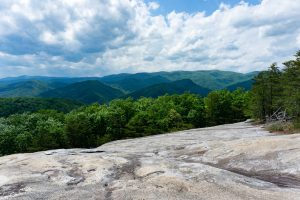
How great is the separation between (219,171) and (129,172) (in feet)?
19.1

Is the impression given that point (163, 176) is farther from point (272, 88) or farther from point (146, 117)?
point (146, 117)

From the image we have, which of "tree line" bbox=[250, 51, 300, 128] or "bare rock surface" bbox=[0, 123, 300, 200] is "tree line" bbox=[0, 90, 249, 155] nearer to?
"tree line" bbox=[250, 51, 300, 128]

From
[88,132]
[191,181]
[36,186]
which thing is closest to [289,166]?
[191,181]

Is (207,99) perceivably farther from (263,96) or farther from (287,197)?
(287,197)

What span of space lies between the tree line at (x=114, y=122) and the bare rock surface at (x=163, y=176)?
64473 millimetres

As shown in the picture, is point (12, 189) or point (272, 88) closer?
point (12, 189)

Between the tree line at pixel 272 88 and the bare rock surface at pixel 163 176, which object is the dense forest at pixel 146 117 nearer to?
the tree line at pixel 272 88

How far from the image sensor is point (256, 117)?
7312cm

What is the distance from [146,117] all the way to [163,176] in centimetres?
8894

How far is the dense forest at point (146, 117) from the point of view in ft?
244

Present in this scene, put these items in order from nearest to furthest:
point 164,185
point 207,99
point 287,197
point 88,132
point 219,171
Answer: point 287,197 < point 164,185 < point 219,171 < point 88,132 < point 207,99

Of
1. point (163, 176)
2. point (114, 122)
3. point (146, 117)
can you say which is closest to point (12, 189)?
point (163, 176)

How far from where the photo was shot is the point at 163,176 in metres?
19.9

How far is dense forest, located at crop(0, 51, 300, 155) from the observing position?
74.4 metres
